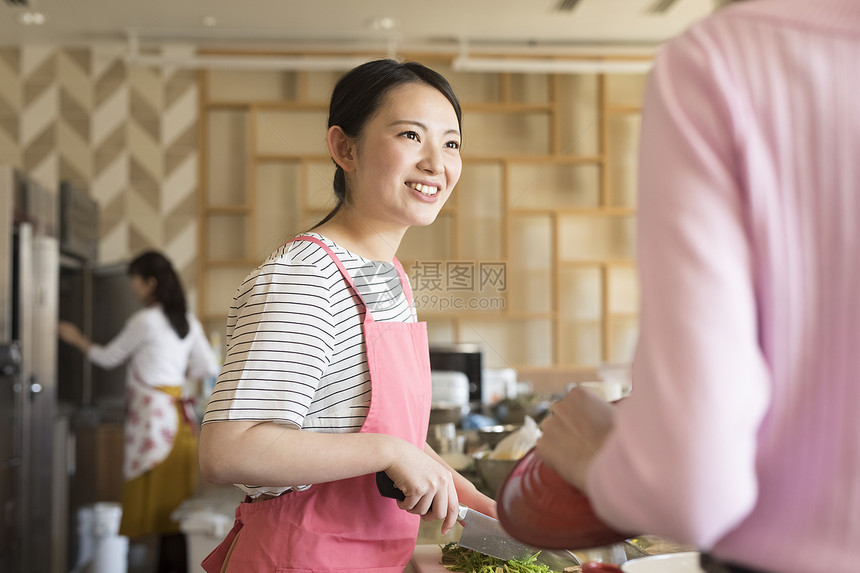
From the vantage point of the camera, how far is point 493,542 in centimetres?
101

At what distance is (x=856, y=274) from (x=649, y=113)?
0.47 feet

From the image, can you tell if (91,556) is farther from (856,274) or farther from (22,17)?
(856,274)

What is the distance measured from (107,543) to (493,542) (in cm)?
Answer: 350

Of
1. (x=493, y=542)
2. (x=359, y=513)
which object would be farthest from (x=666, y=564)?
(x=359, y=513)

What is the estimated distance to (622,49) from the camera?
5113 mm

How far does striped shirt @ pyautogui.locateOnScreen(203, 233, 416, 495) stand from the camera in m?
0.86

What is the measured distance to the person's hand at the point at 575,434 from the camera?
0.56 metres

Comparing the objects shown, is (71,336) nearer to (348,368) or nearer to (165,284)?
(165,284)

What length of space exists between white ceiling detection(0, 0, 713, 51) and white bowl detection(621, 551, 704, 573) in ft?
12.9

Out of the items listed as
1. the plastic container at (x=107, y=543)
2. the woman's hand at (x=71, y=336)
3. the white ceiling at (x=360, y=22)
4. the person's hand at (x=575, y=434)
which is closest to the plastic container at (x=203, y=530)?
the plastic container at (x=107, y=543)

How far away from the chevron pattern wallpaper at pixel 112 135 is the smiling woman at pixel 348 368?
13.7 ft

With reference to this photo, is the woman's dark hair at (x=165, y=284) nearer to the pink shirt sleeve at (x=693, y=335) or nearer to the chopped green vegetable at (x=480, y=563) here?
Answer: the chopped green vegetable at (x=480, y=563)

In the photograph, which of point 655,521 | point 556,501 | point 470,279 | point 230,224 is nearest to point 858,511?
point 655,521

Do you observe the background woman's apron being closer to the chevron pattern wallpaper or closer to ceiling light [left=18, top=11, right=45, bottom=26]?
the chevron pattern wallpaper
